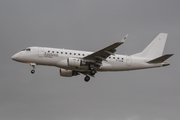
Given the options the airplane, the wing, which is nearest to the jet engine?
the airplane

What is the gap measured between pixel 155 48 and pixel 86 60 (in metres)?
12.7

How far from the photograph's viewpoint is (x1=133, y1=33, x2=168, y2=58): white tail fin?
54344mm

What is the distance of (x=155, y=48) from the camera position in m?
55.7

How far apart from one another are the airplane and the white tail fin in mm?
754

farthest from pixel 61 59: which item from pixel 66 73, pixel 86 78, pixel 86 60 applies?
pixel 86 78

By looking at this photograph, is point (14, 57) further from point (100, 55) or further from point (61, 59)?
point (100, 55)

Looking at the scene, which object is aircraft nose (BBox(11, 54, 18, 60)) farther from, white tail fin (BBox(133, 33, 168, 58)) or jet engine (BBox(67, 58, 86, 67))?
white tail fin (BBox(133, 33, 168, 58))

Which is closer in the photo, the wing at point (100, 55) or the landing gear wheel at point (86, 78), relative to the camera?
the wing at point (100, 55)

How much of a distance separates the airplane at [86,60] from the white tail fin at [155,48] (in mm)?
754

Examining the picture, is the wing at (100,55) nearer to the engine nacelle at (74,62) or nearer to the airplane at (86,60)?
the airplane at (86,60)

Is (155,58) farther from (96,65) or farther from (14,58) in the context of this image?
(14,58)

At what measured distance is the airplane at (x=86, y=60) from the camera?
1924 inches

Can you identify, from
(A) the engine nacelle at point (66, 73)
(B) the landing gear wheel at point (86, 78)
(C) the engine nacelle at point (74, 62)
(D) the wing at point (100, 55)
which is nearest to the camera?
(D) the wing at point (100, 55)

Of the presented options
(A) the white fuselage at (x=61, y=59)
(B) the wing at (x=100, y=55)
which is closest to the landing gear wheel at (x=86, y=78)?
(A) the white fuselage at (x=61, y=59)
